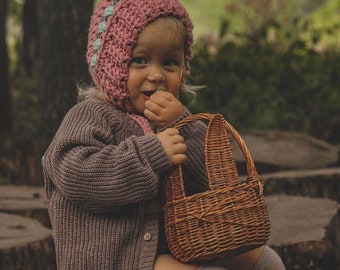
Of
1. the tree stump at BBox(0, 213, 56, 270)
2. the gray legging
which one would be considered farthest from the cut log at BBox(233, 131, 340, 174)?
the gray legging

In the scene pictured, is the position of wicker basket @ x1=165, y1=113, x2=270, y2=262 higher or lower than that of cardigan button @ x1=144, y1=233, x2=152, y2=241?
higher

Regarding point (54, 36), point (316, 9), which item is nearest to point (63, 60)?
point (54, 36)

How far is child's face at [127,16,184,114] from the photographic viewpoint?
328 cm

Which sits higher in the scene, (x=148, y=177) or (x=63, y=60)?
(x=148, y=177)

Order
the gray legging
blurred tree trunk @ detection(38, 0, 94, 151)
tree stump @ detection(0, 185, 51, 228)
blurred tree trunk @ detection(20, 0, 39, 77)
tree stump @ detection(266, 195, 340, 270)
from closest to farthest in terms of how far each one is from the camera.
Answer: the gray legging < tree stump @ detection(266, 195, 340, 270) < tree stump @ detection(0, 185, 51, 228) < blurred tree trunk @ detection(38, 0, 94, 151) < blurred tree trunk @ detection(20, 0, 39, 77)

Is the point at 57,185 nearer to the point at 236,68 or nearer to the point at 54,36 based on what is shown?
the point at 54,36

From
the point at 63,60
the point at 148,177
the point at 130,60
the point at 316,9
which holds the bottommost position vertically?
the point at 316,9

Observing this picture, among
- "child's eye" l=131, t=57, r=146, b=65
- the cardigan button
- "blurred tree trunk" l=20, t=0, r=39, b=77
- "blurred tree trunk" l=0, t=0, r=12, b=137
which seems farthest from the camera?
"blurred tree trunk" l=20, t=0, r=39, b=77

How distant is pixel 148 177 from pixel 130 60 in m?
0.49

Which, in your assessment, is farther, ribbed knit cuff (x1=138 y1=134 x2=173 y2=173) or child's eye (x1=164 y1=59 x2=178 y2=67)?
child's eye (x1=164 y1=59 x2=178 y2=67)

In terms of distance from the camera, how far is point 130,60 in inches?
130

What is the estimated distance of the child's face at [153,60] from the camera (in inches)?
129

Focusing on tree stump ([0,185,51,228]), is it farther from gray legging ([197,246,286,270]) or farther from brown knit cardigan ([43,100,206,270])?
gray legging ([197,246,286,270])

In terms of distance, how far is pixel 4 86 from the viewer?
8.34 m
